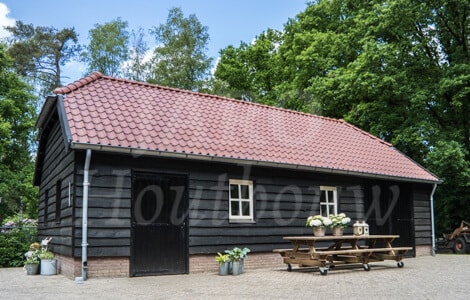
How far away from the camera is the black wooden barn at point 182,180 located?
10828mm

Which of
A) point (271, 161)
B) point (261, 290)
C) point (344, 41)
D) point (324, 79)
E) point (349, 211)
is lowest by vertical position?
point (261, 290)

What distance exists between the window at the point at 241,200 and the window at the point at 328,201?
259cm

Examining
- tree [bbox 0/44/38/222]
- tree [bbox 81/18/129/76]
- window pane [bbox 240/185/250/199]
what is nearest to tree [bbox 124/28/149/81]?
tree [bbox 81/18/129/76]

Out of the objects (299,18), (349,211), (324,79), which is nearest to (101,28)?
(299,18)

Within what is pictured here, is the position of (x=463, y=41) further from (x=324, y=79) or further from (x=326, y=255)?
(x=326, y=255)

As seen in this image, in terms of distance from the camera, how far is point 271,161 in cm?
1312

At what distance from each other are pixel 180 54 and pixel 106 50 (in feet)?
17.5

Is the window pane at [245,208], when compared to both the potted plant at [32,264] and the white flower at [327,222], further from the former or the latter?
the potted plant at [32,264]

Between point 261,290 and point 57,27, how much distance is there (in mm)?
33210

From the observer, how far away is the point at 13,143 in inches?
884

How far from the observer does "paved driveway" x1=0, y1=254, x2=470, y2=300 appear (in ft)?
26.7

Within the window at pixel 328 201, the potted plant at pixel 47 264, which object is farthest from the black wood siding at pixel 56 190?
the window at pixel 328 201

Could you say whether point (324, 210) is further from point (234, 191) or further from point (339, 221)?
point (234, 191)

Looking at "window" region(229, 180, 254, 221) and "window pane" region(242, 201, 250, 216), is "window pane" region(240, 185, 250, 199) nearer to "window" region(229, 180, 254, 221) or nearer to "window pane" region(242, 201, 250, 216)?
"window" region(229, 180, 254, 221)
